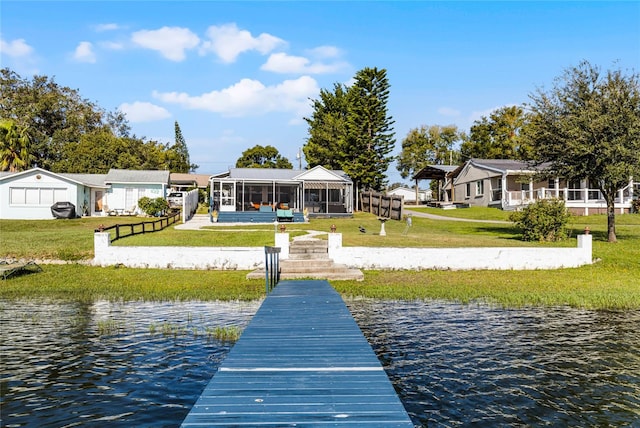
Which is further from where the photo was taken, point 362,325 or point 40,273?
point 40,273

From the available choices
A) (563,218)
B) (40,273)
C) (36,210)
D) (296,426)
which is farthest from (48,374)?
(36,210)

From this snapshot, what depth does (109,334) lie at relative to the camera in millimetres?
11172

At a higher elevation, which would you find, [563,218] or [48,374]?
[563,218]

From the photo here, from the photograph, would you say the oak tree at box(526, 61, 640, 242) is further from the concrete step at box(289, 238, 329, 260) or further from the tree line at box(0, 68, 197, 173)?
the tree line at box(0, 68, 197, 173)

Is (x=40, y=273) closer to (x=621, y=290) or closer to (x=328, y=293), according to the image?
(x=328, y=293)

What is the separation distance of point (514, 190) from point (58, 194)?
3799 cm

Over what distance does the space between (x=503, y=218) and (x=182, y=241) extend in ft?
82.0

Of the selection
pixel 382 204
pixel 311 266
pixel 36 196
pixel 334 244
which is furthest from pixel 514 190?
pixel 36 196

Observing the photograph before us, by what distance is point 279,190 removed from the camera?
4378 centimetres

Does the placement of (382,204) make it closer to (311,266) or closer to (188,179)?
(311,266)

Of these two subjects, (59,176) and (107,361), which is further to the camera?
(59,176)

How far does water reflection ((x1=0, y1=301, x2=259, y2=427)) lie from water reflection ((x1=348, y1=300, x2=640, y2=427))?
10.8 feet

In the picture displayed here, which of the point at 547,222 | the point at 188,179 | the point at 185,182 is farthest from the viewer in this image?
the point at 188,179

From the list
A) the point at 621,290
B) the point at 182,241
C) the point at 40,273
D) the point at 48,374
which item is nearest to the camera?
the point at 48,374
